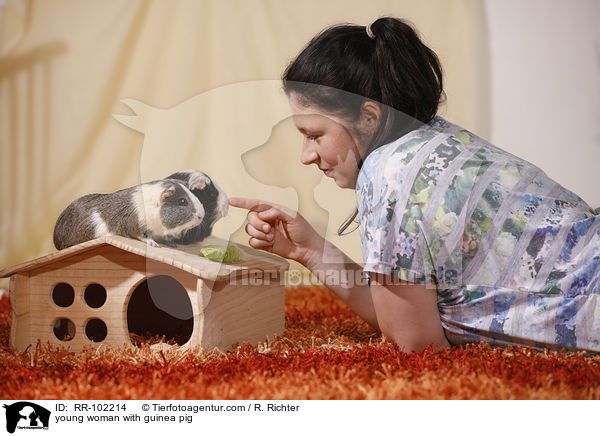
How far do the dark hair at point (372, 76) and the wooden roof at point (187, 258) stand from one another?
10.2 inches

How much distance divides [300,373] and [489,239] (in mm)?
336

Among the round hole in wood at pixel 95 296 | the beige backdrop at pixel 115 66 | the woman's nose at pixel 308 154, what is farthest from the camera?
the beige backdrop at pixel 115 66

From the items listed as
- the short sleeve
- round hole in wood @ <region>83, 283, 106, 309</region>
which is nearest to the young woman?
the short sleeve

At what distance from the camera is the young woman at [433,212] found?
796 millimetres

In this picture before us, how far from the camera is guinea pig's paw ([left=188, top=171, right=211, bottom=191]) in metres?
0.90

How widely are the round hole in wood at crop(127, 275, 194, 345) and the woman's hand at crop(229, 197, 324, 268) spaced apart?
0.16 metres

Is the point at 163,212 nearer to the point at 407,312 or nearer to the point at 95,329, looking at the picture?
the point at 95,329

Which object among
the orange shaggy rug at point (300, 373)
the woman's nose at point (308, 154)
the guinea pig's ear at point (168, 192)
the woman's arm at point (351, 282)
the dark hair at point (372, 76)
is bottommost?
the orange shaggy rug at point (300, 373)

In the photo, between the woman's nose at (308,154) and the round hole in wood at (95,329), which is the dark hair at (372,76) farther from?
the round hole in wood at (95,329)

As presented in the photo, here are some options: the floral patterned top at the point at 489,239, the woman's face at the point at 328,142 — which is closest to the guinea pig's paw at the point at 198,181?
the woman's face at the point at 328,142

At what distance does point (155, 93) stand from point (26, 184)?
0.54 metres

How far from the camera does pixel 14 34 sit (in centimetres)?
157
